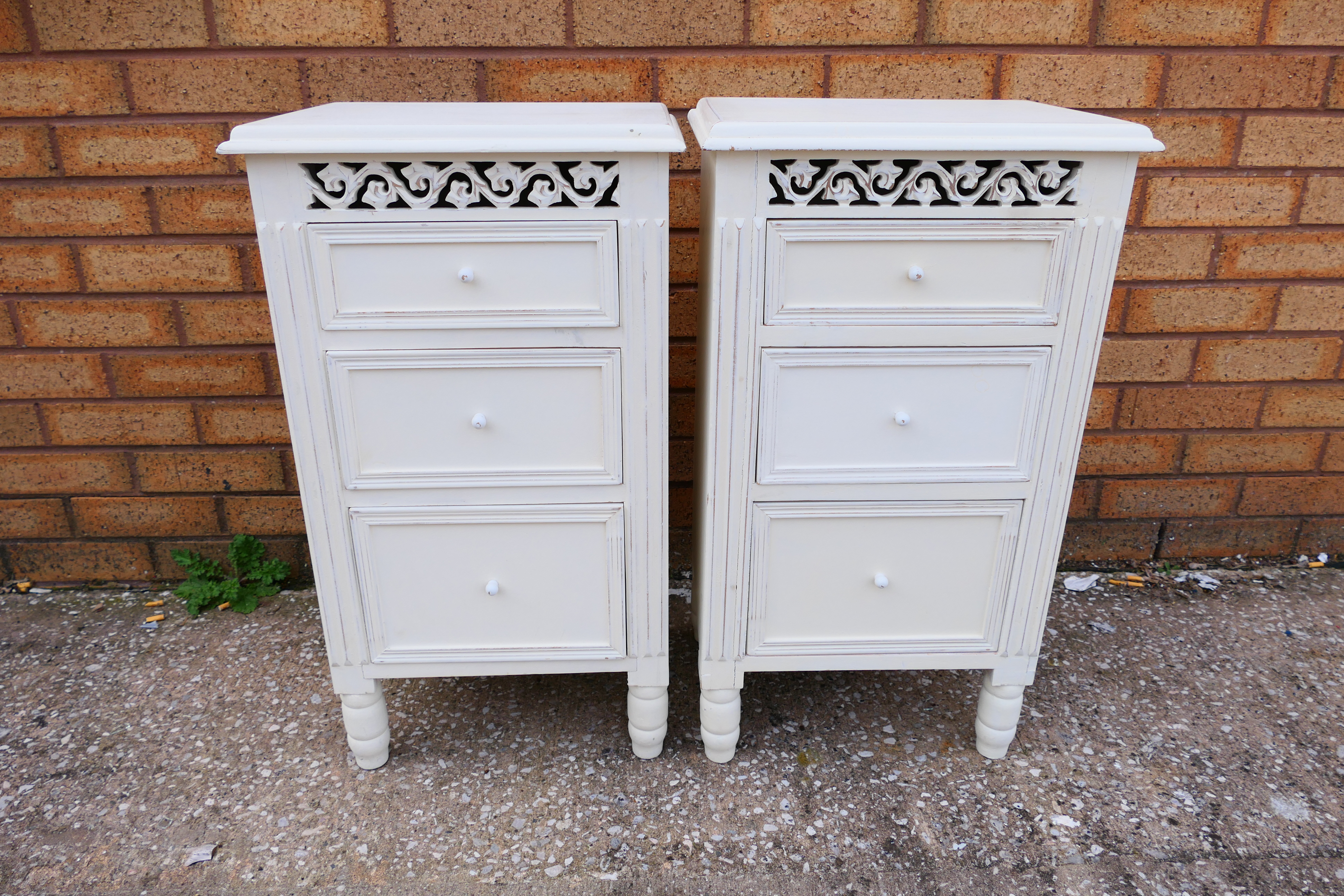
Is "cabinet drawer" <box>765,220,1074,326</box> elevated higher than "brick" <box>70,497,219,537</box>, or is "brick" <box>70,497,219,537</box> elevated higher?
"cabinet drawer" <box>765,220,1074,326</box>

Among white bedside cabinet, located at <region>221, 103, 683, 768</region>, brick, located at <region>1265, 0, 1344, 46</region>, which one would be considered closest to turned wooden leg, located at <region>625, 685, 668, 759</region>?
A: white bedside cabinet, located at <region>221, 103, 683, 768</region>

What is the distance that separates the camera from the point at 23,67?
72.5 inches

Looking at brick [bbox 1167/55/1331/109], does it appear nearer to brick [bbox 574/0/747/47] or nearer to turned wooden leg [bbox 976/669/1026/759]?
brick [bbox 574/0/747/47]

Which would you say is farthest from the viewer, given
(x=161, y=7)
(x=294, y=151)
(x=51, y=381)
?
(x=51, y=381)

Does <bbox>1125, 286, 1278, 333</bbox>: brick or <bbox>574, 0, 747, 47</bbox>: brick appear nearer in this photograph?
<bbox>574, 0, 747, 47</bbox>: brick

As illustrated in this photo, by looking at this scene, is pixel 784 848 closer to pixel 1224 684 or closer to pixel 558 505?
pixel 558 505

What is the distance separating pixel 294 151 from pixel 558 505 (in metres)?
0.65

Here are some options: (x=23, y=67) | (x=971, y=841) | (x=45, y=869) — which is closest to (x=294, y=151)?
(x=23, y=67)

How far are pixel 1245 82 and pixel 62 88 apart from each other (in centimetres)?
256

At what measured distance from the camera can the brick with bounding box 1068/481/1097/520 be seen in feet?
7.52

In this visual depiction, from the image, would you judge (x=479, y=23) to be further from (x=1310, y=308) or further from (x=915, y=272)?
(x=1310, y=308)

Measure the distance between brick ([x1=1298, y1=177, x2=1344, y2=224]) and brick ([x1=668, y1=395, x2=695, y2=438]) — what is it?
1489 millimetres

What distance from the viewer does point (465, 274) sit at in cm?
128

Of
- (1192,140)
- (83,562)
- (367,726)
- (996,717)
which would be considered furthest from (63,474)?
(1192,140)
